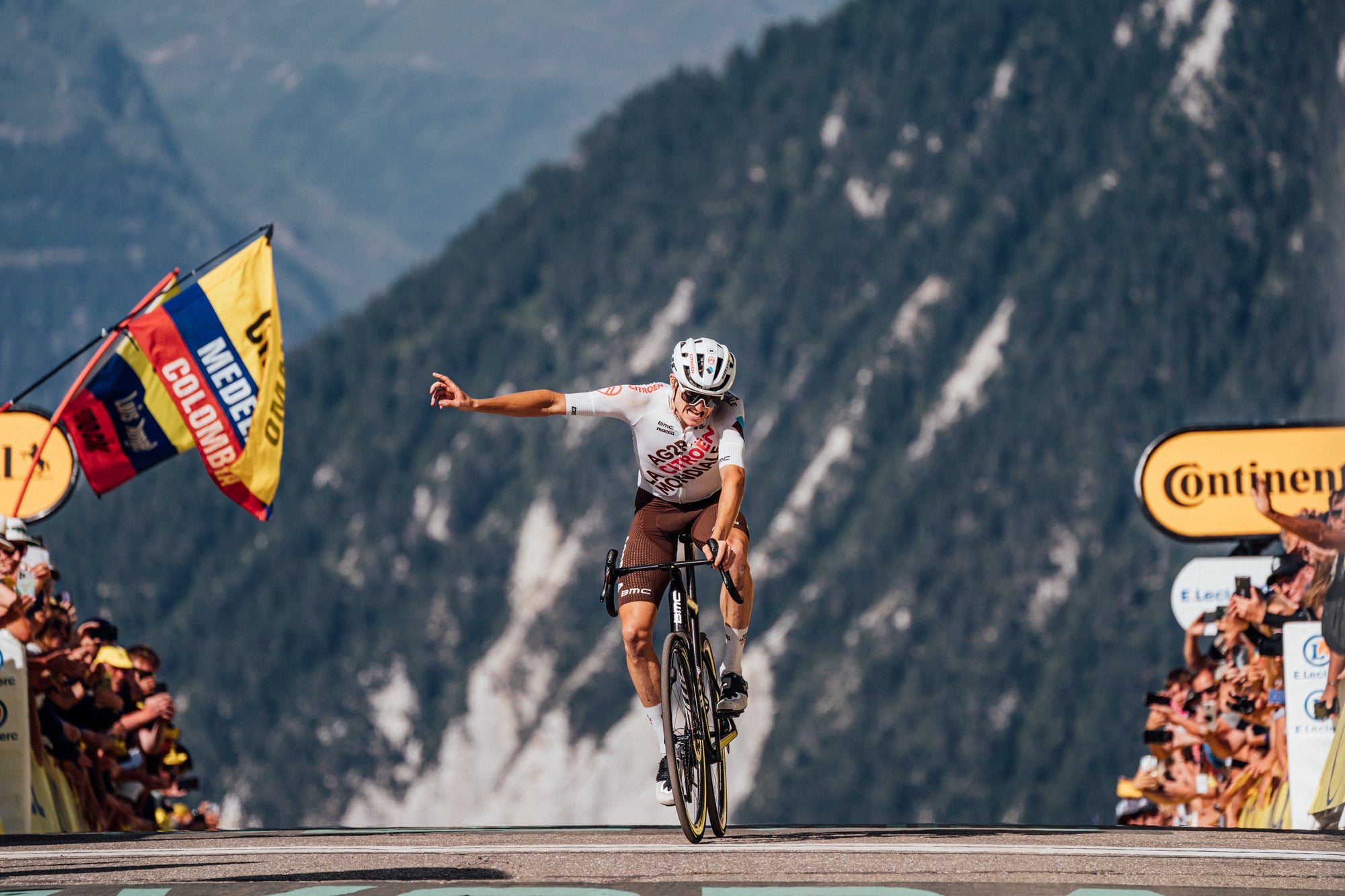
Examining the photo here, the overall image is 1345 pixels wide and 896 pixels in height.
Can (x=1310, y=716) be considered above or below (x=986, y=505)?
below

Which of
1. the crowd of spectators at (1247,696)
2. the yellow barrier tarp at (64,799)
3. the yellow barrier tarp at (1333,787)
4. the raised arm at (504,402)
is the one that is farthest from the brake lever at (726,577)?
the yellow barrier tarp at (64,799)

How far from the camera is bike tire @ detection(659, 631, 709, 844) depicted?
11055 millimetres

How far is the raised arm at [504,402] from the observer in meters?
11.1

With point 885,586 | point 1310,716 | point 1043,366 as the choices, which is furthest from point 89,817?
point 1043,366

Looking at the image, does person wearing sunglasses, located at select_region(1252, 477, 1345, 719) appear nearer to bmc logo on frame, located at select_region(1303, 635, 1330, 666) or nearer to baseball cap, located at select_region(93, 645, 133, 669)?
bmc logo on frame, located at select_region(1303, 635, 1330, 666)

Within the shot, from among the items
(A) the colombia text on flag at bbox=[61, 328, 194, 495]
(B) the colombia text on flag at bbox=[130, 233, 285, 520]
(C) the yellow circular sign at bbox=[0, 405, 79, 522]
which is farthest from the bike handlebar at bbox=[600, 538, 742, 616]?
(C) the yellow circular sign at bbox=[0, 405, 79, 522]

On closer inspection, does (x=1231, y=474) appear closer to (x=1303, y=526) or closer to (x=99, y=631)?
(x=1303, y=526)

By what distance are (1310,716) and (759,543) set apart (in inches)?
5988

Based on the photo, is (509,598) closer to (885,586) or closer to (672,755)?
(885,586)

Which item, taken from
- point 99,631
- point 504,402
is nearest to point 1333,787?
point 504,402

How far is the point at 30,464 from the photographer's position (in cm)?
2478

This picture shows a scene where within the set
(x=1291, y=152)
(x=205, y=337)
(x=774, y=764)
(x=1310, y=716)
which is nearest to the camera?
(x=1310, y=716)

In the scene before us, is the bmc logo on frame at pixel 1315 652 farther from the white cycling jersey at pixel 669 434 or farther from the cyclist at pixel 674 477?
the white cycling jersey at pixel 669 434

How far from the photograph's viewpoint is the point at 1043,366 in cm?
16962
